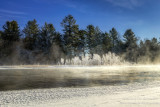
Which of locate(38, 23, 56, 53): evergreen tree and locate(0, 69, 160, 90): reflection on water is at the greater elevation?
locate(38, 23, 56, 53): evergreen tree

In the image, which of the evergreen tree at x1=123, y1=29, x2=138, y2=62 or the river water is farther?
the evergreen tree at x1=123, y1=29, x2=138, y2=62

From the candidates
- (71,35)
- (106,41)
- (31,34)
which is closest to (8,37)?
(31,34)

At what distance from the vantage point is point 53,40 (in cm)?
4362

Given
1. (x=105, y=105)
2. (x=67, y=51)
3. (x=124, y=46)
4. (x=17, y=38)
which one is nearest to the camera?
(x=105, y=105)

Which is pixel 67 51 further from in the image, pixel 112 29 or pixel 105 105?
pixel 105 105

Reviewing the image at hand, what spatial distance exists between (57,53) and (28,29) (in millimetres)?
11691

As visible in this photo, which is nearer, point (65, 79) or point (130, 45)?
point (65, 79)

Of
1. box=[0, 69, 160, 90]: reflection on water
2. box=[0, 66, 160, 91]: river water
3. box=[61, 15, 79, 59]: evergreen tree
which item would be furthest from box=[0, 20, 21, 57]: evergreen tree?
box=[0, 69, 160, 90]: reflection on water

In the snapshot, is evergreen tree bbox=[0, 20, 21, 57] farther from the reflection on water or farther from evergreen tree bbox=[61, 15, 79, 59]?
the reflection on water

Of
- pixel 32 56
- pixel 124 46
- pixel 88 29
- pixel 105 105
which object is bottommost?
pixel 105 105

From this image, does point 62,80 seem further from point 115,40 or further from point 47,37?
point 115,40

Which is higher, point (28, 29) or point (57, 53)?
point (28, 29)

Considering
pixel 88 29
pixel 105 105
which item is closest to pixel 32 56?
pixel 88 29

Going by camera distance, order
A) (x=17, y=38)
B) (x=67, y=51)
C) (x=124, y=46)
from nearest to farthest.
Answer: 1. (x=67, y=51)
2. (x=17, y=38)
3. (x=124, y=46)
